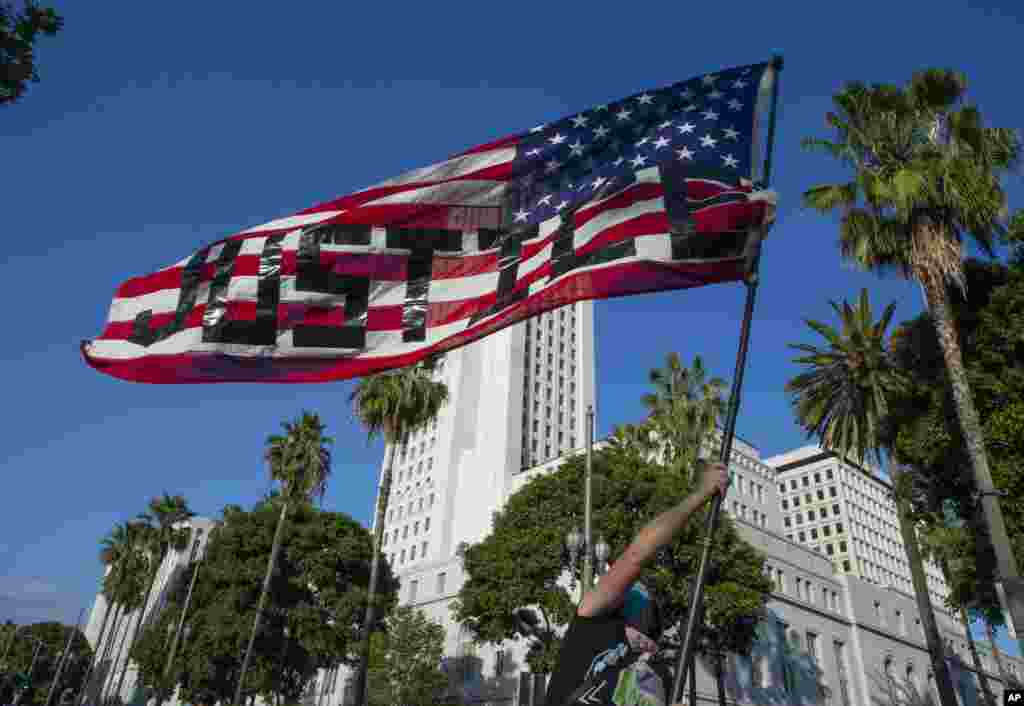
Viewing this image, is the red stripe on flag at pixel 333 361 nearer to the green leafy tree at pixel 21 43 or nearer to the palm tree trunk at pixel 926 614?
the green leafy tree at pixel 21 43

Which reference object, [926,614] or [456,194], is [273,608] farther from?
[456,194]

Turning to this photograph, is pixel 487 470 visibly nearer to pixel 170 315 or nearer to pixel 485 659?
pixel 485 659

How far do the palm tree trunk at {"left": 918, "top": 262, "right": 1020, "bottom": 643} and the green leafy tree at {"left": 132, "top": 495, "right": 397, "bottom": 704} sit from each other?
3365 cm

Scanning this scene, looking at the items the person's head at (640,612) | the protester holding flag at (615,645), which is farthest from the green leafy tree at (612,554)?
the protester holding flag at (615,645)

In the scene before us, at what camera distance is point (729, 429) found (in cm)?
490

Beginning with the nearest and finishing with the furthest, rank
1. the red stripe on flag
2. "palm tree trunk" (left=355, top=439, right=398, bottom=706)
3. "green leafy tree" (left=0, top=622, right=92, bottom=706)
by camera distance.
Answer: the red stripe on flag → "palm tree trunk" (left=355, top=439, right=398, bottom=706) → "green leafy tree" (left=0, top=622, right=92, bottom=706)

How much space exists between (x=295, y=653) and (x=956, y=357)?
36503mm

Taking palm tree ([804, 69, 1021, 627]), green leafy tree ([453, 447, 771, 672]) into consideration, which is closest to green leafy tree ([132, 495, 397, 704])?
green leafy tree ([453, 447, 771, 672])

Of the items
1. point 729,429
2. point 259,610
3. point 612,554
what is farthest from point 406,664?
point 729,429

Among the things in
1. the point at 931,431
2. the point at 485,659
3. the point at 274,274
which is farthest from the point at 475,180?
the point at 485,659

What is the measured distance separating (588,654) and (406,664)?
4822 cm

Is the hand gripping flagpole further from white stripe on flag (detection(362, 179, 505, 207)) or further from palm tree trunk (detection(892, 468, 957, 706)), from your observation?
palm tree trunk (detection(892, 468, 957, 706))

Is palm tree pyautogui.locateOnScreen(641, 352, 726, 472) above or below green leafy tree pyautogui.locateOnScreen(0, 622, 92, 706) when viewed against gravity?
above

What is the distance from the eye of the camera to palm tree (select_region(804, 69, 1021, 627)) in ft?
59.1
